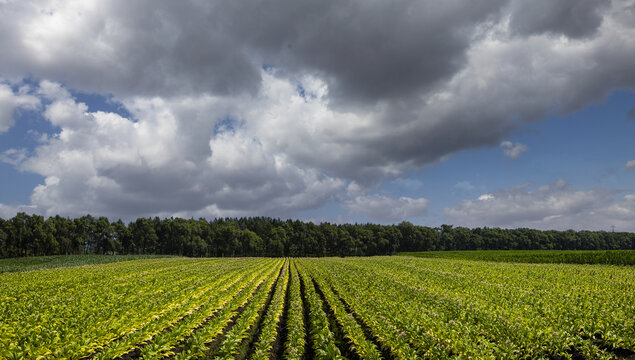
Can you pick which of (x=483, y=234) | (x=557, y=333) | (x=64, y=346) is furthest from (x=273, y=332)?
(x=483, y=234)

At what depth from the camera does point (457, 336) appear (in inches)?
429

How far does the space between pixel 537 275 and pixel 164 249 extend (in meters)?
133

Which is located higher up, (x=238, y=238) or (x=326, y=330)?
(x=326, y=330)

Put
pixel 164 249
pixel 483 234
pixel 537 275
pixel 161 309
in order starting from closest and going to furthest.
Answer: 1. pixel 161 309
2. pixel 537 275
3. pixel 164 249
4. pixel 483 234

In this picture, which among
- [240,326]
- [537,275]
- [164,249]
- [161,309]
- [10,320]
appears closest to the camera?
[240,326]

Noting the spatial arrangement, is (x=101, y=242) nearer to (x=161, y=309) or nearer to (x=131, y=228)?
(x=131, y=228)

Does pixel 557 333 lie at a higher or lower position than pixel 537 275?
higher

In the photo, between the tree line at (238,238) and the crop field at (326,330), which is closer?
the crop field at (326,330)

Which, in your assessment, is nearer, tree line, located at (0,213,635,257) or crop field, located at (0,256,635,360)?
crop field, located at (0,256,635,360)

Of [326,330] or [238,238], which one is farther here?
[238,238]

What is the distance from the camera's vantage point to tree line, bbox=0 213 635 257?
10375cm

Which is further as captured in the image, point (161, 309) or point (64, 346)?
point (161, 309)

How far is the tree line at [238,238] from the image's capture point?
340ft

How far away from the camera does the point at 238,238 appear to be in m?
130
